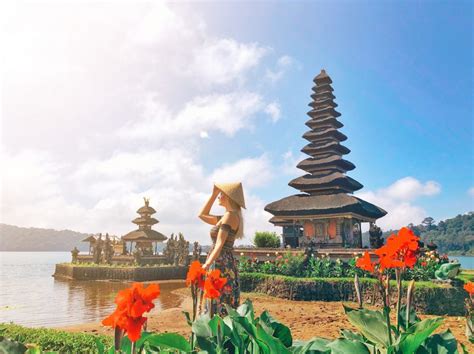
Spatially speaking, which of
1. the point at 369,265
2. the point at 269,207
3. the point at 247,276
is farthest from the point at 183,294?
the point at 369,265

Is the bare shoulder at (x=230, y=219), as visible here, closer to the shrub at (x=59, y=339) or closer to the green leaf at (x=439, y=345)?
the green leaf at (x=439, y=345)

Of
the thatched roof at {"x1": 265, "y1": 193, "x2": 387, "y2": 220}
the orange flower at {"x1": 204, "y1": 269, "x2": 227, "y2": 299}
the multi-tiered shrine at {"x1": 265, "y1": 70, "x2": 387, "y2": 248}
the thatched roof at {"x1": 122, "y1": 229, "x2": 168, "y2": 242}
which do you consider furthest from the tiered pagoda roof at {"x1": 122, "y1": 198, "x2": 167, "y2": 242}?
the orange flower at {"x1": 204, "y1": 269, "x2": 227, "y2": 299}

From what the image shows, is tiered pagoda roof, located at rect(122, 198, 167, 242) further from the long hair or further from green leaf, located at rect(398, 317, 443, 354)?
green leaf, located at rect(398, 317, 443, 354)

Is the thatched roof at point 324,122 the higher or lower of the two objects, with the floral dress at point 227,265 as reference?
higher

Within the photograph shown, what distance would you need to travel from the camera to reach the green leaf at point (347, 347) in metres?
2.08

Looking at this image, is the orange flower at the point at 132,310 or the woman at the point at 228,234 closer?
the orange flower at the point at 132,310

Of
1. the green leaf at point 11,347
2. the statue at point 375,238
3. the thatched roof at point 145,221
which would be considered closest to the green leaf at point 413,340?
the green leaf at point 11,347

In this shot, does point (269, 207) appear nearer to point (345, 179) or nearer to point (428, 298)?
point (345, 179)

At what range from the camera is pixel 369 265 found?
2809mm

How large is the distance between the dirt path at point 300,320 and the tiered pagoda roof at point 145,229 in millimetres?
25732

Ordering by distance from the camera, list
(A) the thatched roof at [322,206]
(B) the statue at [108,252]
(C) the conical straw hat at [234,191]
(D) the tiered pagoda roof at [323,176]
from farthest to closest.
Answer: (B) the statue at [108,252]
(D) the tiered pagoda roof at [323,176]
(A) the thatched roof at [322,206]
(C) the conical straw hat at [234,191]

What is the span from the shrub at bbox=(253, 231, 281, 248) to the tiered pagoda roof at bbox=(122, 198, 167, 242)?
1766 centimetres

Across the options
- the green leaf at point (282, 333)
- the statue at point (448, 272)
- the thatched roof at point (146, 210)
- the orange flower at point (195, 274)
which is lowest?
the statue at point (448, 272)

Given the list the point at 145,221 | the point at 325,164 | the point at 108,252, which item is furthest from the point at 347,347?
the point at 145,221
